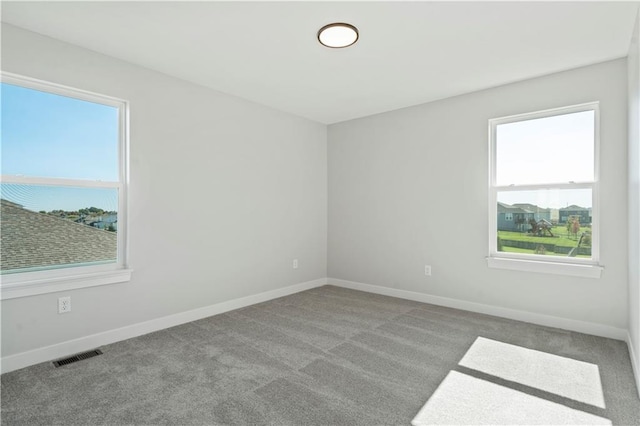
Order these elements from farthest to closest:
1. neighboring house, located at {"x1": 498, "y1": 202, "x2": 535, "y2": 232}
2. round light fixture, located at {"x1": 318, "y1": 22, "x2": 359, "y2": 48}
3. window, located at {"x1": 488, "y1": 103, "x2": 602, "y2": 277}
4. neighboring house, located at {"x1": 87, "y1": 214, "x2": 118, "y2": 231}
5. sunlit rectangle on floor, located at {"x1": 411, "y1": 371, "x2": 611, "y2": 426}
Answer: neighboring house, located at {"x1": 498, "y1": 202, "x2": 535, "y2": 232}, window, located at {"x1": 488, "y1": 103, "x2": 602, "y2": 277}, neighboring house, located at {"x1": 87, "y1": 214, "x2": 118, "y2": 231}, round light fixture, located at {"x1": 318, "y1": 22, "x2": 359, "y2": 48}, sunlit rectangle on floor, located at {"x1": 411, "y1": 371, "x2": 611, "y2": 426}

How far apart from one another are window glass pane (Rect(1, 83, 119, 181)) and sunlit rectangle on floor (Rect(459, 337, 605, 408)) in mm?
3595

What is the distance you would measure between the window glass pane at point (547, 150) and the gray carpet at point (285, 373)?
5.17 ft

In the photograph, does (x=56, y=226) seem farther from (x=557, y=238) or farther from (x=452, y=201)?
(x=557, y=238)

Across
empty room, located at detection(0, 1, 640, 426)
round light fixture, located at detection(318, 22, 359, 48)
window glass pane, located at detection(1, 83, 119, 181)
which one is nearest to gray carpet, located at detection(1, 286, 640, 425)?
empty room, located at detection(0, 1, 640, 426)

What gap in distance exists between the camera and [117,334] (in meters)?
3.08

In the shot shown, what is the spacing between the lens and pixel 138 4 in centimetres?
231

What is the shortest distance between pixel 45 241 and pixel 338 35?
2.91m

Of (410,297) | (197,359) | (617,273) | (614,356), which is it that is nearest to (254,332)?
(197,359)

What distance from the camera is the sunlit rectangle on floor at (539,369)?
2248 mm

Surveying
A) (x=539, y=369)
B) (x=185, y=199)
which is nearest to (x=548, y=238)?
(x=539, y=369)

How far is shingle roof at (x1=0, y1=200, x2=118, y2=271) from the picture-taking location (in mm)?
2603

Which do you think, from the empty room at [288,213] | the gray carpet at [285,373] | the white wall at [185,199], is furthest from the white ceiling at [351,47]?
the gray carpet at [285,373]

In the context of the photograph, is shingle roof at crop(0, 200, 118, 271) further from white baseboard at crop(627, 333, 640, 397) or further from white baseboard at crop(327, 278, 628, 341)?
white baseboard at crop(627, 333, 640, 397)

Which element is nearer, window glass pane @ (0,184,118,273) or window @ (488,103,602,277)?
window glass pane @ (0,184,118,273)
